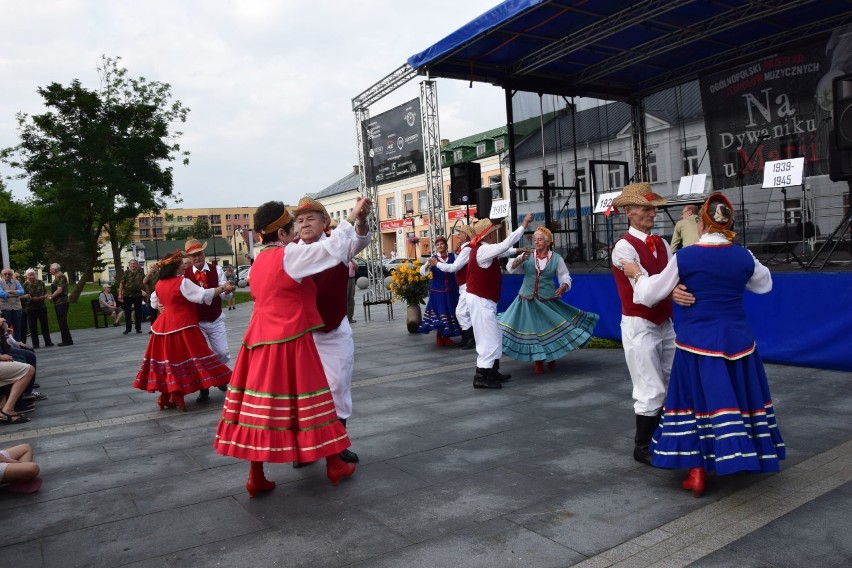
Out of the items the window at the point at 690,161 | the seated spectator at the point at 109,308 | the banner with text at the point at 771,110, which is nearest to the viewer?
the banner with text at the point at 771,110

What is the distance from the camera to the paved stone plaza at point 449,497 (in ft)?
10.3

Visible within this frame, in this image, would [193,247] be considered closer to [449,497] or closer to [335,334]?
[335,334]

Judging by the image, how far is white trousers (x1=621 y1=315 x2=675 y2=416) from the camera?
4195mm

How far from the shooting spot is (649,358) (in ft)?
13.8

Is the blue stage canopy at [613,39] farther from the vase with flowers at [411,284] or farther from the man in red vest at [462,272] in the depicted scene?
the vase with flowers at [411,284]

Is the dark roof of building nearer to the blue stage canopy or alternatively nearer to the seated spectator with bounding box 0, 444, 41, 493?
the blue stage canopy

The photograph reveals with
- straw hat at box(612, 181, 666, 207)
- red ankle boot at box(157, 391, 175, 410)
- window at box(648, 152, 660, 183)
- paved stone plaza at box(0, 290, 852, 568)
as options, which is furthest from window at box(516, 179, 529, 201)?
straw hat at box(612, 181, 666, 207)

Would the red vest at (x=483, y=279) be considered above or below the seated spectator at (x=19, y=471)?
above

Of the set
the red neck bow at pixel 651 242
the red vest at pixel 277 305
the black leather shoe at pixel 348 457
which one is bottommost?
the black leather shoe at pixel 348 457

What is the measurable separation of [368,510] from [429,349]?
6.56 m

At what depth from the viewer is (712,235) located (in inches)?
143

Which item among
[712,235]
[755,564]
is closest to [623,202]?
[712,235]

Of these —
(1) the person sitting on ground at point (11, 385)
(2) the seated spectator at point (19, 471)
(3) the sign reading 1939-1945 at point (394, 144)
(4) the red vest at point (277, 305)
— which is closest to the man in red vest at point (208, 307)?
(1) the person sitting on ground at point (11, 385)

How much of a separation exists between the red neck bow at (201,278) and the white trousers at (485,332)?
2.83 metres
